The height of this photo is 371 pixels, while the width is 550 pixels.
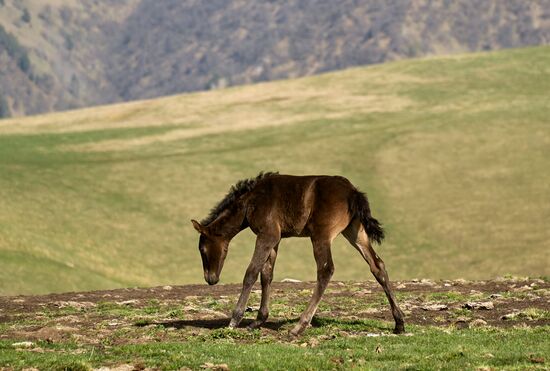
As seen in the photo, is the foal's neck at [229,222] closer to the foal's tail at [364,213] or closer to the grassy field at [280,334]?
the grassy field at [280,334]

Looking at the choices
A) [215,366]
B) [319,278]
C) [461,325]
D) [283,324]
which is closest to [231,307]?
[283,324]

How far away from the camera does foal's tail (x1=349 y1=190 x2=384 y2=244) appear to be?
22.2m

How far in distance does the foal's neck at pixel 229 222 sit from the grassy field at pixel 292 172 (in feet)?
93.5

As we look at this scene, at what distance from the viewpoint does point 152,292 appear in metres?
36.5

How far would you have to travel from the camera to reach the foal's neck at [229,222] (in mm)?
23109

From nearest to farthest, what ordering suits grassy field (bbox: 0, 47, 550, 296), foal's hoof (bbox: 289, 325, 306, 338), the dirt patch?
foal's hoof (bbox: 289, 325, 306, 338) < the dirt patch < grassy field (bbox: 0, 47, 550, 296)

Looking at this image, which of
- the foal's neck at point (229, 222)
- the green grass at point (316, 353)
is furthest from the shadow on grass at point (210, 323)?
the foal's neck at point (229, 222)

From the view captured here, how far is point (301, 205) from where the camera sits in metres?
22.3

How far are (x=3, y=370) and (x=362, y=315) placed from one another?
455 inches

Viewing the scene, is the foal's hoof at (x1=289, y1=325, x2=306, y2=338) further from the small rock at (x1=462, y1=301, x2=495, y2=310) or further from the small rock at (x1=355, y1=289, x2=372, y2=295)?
the small rock at (x1=355, y1=289, x2=372, y2=295)

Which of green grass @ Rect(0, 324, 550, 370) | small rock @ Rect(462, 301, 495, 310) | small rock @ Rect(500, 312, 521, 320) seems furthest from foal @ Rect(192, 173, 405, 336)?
small rock @ Rect(462, 301, 495, 310)

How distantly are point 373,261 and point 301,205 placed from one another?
2.17m

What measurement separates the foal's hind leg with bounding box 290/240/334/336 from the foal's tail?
97cm

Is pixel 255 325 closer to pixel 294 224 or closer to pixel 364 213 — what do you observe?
pixel 294 224
